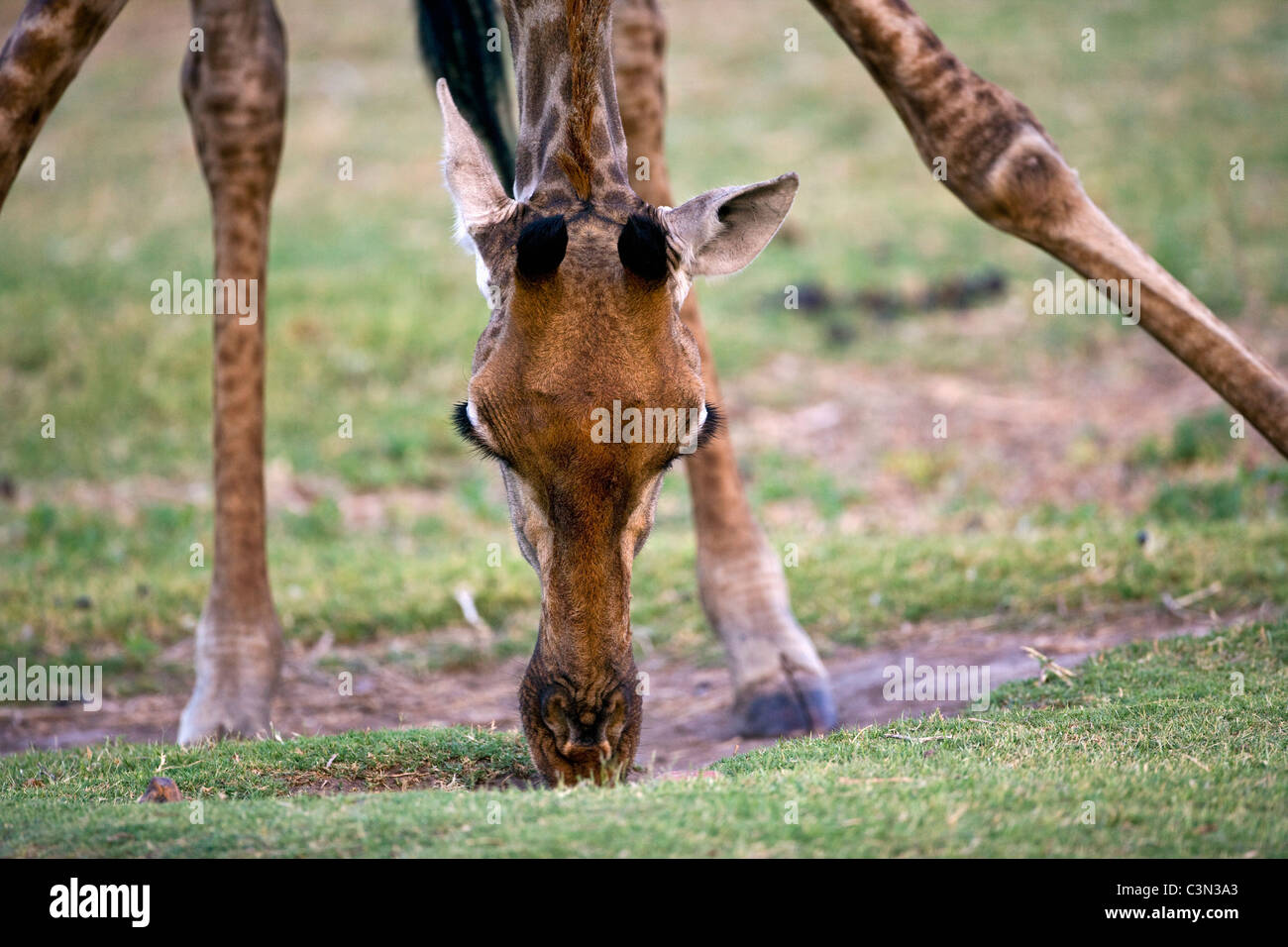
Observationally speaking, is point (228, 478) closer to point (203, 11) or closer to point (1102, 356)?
point (203, 11)

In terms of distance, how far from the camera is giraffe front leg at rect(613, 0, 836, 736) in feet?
17.8

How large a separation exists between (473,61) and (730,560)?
253 cm

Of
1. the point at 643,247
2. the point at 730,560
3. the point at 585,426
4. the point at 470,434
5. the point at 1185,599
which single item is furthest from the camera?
the point at 1185,599

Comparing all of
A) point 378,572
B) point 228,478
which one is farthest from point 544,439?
point 378,572

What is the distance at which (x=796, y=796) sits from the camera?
3271 millimetres

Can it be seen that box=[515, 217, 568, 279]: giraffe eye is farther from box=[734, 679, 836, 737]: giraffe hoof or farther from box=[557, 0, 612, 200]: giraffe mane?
box=[734, 679, 836, 737]: giraffe hoof

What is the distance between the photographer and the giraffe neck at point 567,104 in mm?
4301

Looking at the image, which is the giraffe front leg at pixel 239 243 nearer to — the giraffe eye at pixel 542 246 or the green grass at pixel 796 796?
the green grass at pixel 796 796

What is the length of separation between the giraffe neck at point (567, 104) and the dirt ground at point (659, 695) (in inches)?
78.0

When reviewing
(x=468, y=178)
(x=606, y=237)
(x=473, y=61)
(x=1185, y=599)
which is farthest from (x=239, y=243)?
(x=1185, y=599)

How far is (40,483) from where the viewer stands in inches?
368

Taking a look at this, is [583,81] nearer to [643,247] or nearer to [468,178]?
[468,178]

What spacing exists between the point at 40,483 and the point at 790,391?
5.64 metres

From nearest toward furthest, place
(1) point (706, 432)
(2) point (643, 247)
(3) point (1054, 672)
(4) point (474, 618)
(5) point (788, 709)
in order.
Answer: (2) point (643, 247)
(1) point (706, 432)
(3) point (1054, 672)
(5) point (788, 709)
(4) point (474, 618)
